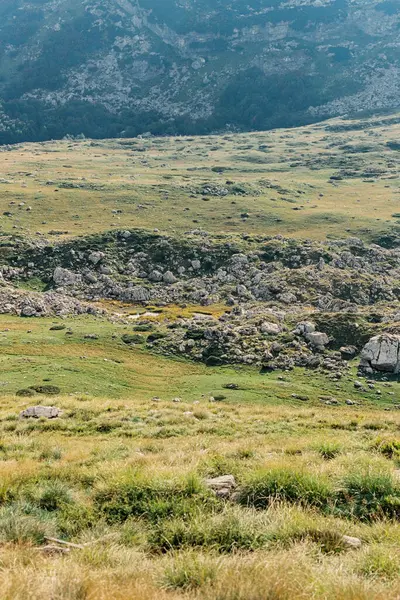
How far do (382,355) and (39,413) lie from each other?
3026 cm

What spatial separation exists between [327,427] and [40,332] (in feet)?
114

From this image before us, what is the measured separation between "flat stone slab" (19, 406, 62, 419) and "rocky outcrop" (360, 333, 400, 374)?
92.7 ft

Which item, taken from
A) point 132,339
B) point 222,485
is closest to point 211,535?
point 222,485

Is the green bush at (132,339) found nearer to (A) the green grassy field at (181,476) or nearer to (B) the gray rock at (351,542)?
(A) the green grassy field at (181,476)

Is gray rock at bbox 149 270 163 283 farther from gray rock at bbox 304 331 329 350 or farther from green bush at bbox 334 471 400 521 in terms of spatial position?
green bush at bbox 334 471 400 521

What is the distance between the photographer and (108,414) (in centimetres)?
2077

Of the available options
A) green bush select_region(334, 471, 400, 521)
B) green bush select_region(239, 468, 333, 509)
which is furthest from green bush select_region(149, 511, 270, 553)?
green bush select_region(334, 471, 400, 521)

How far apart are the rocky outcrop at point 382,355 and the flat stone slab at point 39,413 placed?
2826cm

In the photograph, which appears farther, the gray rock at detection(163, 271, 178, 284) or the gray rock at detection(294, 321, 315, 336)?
the gray rock at detection(163, 271, 178, 284)

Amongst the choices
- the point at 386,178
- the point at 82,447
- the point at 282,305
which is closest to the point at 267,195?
the point at 386,178

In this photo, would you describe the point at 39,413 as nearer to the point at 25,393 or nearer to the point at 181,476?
the point at 25,393

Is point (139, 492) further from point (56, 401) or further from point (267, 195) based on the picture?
point (267, 195)

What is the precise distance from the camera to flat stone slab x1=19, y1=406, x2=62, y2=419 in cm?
1997

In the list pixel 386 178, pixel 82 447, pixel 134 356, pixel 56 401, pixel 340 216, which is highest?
pixel 386 178
